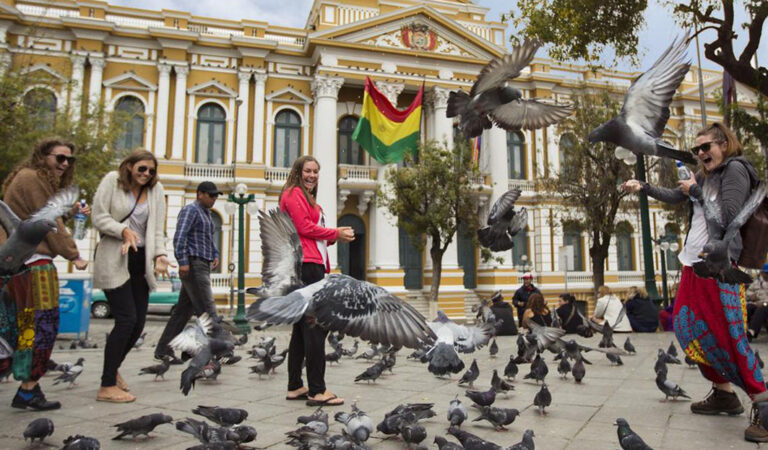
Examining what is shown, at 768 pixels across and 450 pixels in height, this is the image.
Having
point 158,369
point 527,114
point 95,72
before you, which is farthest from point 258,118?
point 527,114

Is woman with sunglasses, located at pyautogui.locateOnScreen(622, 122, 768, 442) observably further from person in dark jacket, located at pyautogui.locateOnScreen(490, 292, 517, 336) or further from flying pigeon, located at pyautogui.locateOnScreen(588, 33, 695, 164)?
person in dark jacket, located at pyautogui.locateOnScreen(490, 292, 517, 336)

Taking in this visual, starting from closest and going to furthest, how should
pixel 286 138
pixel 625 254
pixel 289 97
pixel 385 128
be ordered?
pixel 385 128
pixel 289 97
pixel 286 138
pixel 625 254

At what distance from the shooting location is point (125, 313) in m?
4.38

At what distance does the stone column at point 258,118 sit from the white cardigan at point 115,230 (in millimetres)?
19702

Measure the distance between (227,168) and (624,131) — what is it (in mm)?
21662

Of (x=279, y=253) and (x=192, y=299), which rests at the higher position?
(x=279, y=253)

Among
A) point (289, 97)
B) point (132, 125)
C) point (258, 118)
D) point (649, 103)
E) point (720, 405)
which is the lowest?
point (720, 405)

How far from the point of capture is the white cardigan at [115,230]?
4.34 meters

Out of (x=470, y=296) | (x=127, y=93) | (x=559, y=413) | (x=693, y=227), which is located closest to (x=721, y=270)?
(x=693, y=227)

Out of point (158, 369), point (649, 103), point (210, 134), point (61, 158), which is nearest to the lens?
point (649, 103)

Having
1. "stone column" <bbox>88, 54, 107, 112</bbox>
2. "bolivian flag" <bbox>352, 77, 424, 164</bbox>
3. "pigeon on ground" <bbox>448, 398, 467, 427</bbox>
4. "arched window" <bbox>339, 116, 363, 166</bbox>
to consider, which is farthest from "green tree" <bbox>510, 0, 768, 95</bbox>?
"stone column" <bbox>88, 54, 107, 112</bbox>

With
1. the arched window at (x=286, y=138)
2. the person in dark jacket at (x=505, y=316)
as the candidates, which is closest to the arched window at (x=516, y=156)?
the arched window at (x=286, y=138)

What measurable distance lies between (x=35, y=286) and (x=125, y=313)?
2.20 feet

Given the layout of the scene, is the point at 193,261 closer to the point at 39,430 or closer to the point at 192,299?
the point at 192,299
